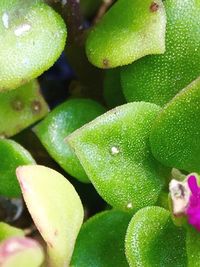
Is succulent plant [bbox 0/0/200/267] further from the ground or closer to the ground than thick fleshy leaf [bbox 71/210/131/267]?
further from the ground

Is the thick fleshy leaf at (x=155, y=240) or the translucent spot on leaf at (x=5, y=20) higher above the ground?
the translucent spot on leaf at (x=5, y=20)

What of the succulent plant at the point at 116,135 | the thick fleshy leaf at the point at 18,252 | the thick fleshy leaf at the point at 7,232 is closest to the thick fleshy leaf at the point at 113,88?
the succulent plant at the point at 116,135

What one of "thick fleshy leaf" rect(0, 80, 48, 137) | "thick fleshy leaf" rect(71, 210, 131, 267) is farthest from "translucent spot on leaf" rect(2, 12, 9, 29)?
"thick fleshy leaf" rect(71, 210, 131, 267)

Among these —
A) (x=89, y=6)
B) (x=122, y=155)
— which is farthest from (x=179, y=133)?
(x=89, y=6)

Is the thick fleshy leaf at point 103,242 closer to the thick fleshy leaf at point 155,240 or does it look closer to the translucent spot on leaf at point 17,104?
the thick fleshy leaf at point 155,240

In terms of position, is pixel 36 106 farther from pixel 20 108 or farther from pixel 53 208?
pixel 53 208

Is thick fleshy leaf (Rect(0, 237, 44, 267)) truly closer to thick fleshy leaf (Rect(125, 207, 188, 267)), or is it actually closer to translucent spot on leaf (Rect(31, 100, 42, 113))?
thick fleshy leaf (Rect(125, 207, 188, 267))

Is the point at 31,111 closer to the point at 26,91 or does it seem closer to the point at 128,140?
the point at 26,91
